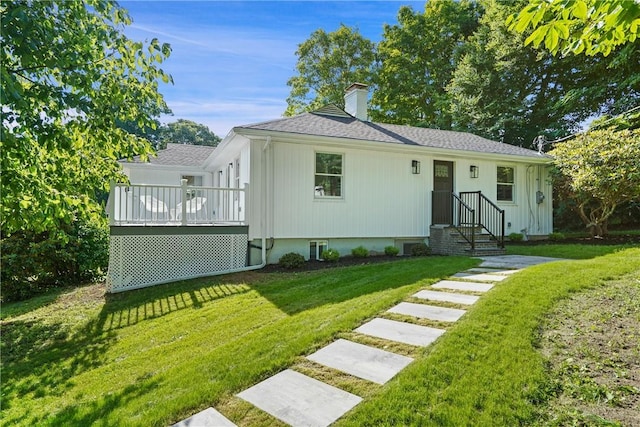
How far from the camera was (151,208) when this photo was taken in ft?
26.0

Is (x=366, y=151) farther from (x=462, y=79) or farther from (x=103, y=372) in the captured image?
(x=462, y=79)

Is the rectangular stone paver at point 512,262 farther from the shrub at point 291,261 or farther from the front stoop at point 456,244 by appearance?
the shrub at point 291,261

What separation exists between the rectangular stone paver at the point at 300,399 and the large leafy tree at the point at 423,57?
21840 mm

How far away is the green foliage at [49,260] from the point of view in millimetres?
8430

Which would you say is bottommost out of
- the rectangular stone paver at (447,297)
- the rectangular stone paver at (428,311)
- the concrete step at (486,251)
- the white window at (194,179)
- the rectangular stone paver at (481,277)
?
the rectangular stone paver at (428,311)

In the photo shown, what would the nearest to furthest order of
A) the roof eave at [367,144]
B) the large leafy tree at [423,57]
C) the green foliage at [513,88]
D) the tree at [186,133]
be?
the roof eave at [367,144] → the green foliage at [513,88] → the large leafy tree at [423,57] → the tree at [186,133]

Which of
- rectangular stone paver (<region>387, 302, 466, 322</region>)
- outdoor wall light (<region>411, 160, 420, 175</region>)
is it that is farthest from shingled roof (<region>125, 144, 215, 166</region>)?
rectangular stone paver (<region>387, 302, 466, 322</region>)

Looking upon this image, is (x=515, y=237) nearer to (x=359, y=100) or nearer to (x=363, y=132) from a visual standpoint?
(x=363, y=132)

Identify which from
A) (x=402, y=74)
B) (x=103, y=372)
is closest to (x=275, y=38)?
(x=103, y=372)

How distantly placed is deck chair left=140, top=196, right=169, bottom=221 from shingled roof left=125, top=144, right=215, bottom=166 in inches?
252

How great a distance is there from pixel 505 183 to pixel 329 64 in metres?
17.5

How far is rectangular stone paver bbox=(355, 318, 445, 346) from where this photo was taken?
346 centimetres

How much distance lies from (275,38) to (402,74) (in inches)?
721

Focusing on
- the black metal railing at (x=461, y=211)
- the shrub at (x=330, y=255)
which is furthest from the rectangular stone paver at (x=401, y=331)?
the black metal railing at (x=461, y=211)
